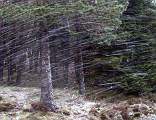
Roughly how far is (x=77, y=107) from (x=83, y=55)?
4.94 metres

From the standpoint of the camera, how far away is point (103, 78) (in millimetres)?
20812

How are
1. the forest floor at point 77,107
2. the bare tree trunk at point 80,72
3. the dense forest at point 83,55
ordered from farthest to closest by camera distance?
the bare tree trunk at point 80,72
the forest floor at point 77,107
the dense forest at point 83,55

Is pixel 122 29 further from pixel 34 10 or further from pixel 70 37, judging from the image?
pixel 34 10

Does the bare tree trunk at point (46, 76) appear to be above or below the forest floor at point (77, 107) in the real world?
above

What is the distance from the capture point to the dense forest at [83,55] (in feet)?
46.3

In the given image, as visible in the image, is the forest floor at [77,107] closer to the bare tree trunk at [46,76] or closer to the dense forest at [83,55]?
the dense forest at [83,55]

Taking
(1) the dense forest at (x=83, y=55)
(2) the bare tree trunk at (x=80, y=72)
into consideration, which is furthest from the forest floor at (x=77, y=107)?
(2) the bare tree trunk at (x=80, y=72)

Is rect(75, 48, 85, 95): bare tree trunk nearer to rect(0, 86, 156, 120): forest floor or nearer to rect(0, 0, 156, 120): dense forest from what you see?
rect(0, 0, 156, 120): dense forest

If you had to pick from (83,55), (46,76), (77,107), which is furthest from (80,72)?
(46,76)

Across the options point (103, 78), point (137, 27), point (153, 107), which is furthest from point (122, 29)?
point (153, 107)

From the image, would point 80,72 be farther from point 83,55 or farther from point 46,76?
point 46,76

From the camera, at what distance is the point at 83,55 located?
20609 mm

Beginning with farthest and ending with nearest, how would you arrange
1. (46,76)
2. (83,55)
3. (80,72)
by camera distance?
(83,55)
(80,72)
(46,76)

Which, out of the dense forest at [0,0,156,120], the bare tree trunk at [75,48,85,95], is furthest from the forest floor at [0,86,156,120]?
the bare tree trunk at [75,48,85,95]
